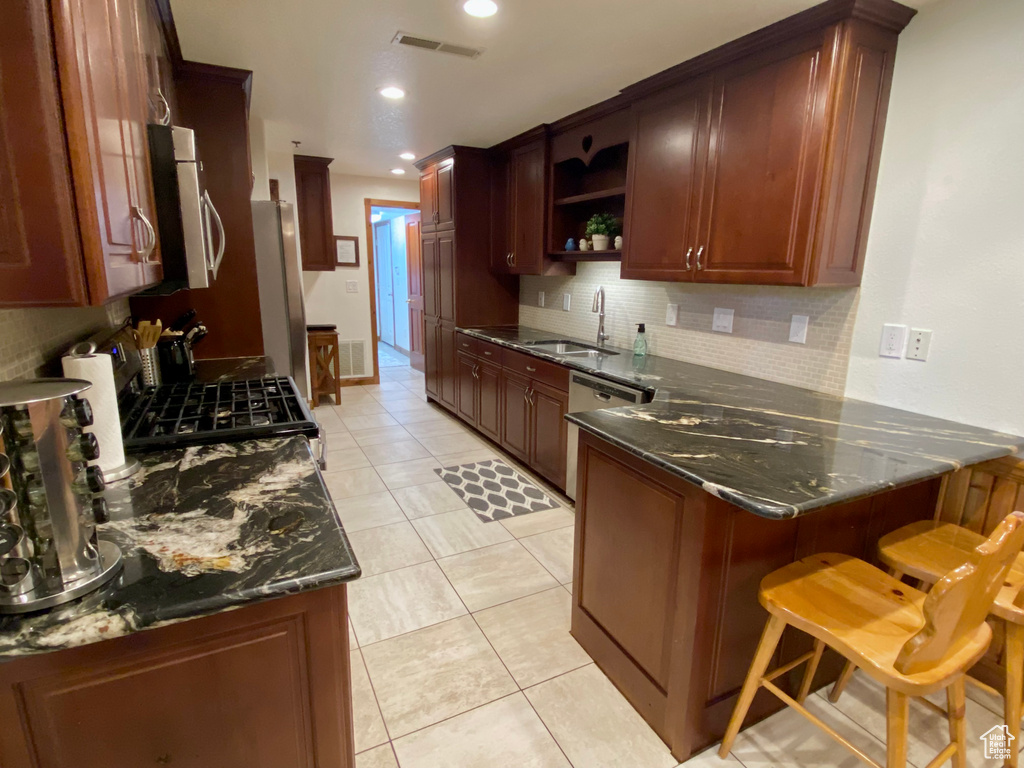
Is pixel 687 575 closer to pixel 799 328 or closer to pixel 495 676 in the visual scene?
pixel 495 676

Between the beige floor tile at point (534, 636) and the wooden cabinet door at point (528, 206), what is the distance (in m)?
2.36

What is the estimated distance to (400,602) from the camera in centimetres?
226

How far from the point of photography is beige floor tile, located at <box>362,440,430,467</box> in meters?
3.84

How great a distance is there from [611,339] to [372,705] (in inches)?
101

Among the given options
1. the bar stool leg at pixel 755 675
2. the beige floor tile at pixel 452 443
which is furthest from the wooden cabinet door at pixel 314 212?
the bar stool leg at pixel 755 675

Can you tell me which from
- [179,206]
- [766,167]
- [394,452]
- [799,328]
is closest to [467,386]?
[394,452]

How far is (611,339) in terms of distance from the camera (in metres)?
3.56

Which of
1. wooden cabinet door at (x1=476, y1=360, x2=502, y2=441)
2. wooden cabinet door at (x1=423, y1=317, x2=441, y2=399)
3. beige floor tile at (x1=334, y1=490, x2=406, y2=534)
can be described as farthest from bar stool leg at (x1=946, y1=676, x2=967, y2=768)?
wooden cabinet door at (x1=423, y1=317, x2=441, y2=399)

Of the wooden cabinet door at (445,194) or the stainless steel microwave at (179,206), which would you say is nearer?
the stainless steel microwave at (179,206)

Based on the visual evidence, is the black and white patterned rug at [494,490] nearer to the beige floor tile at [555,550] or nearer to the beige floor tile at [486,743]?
the beige floor tile at [555,550]

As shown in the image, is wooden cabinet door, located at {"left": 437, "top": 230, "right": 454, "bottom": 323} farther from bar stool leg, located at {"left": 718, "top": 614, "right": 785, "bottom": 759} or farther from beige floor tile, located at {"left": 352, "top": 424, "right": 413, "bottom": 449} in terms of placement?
bar stool leg, located at {"left": 718, "top": 614, "right": 785, "bottom": 759}

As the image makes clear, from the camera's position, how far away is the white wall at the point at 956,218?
1.69 metres

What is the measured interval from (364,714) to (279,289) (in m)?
2.57

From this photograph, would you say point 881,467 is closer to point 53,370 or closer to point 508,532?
point 508,532
